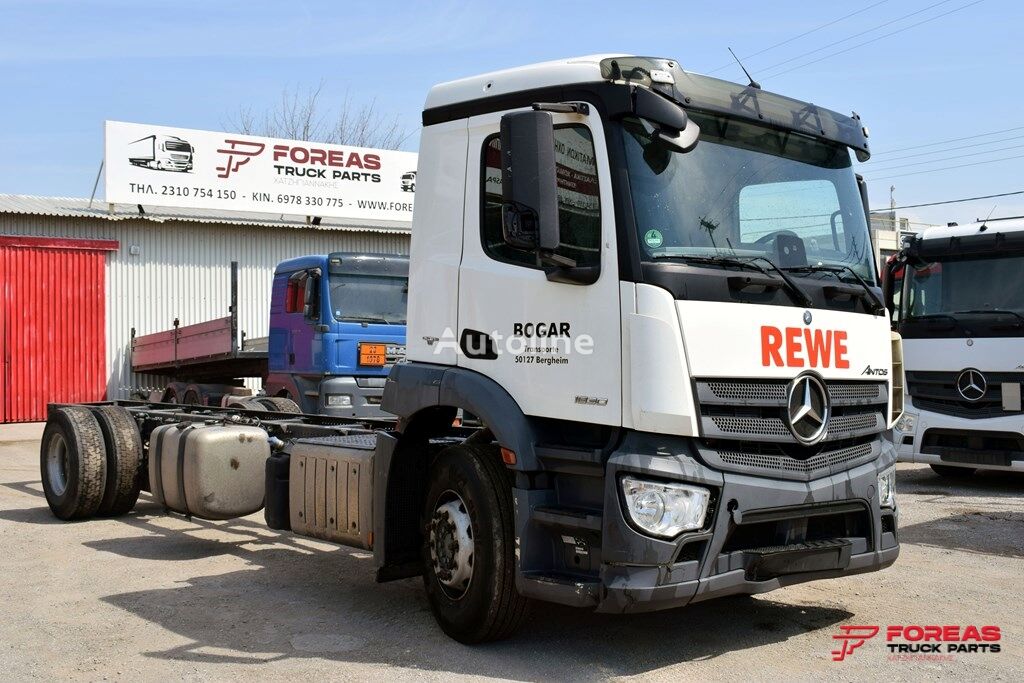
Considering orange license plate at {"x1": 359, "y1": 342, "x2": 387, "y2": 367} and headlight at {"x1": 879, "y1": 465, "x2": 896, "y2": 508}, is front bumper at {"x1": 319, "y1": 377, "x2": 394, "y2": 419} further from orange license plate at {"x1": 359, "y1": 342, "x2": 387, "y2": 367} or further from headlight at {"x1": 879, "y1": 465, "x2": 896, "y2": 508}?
headlight at {"x1": 879, "y1": 465, "x2": 896, "y2": 508}

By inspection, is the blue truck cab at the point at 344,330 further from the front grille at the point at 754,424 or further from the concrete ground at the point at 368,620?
the front grille at the point at 754,424

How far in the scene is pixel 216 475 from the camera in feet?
27.0

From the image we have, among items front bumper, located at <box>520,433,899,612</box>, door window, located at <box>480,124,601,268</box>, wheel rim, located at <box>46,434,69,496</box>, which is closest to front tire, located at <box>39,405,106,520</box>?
wheel rim, located at <box>46,434,69,496</box>

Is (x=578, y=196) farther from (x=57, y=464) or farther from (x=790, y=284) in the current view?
(x=57, y=464)

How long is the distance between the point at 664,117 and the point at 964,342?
291 inches

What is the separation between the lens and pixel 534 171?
15.8ft

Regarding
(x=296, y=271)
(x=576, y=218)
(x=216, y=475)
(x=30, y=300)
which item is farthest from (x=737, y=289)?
(x=30, y=300)

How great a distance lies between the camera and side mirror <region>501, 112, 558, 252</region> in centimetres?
481

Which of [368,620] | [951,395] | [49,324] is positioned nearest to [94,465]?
[368,620]

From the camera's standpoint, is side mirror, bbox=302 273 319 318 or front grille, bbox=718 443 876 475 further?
side mirror, bbox=302 273 319 318

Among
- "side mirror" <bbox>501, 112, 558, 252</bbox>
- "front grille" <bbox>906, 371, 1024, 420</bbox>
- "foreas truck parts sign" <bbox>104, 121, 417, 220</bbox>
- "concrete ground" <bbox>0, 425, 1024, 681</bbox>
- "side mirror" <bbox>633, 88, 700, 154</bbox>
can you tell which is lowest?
"concrete ground" <bbox>0, 425, 1024, 681</bbox>

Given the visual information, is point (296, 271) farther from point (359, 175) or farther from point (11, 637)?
point (359, 175)

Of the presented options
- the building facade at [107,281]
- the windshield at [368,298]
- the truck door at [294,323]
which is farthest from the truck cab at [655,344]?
the building facade at [107,281]

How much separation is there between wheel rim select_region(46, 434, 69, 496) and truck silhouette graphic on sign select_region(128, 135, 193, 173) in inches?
529
